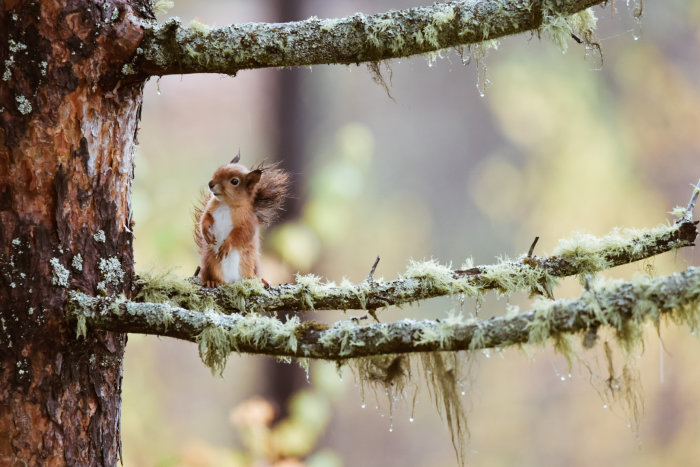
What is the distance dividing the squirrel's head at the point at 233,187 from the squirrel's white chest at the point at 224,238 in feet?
0.15

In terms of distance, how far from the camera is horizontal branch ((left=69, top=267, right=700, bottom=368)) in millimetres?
1270

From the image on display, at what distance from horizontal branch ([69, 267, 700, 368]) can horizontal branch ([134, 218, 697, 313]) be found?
0.23 metres

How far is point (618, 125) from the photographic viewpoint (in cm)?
645

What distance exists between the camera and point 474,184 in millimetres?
6828

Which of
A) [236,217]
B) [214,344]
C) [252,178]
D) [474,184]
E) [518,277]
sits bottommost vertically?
[214,344]

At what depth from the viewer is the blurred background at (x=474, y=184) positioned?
6164 millimetres

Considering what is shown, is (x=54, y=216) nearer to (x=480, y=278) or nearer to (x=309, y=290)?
(x=309, y=290)

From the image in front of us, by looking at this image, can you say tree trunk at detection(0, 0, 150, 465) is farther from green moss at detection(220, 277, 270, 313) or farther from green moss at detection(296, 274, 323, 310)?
green moss at detection(296, 274, 323, 310)

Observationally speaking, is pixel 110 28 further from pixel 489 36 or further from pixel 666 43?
pixel 666 43

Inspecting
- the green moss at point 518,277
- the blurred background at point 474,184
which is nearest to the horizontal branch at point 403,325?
the green moss at point 518,277

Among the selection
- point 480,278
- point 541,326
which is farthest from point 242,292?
point 541,326

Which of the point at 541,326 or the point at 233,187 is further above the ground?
the point at 233,187

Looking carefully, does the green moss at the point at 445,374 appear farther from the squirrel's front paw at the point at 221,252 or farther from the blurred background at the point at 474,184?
the blurred background at the point at 474,184

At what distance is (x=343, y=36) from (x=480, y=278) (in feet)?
2.32
